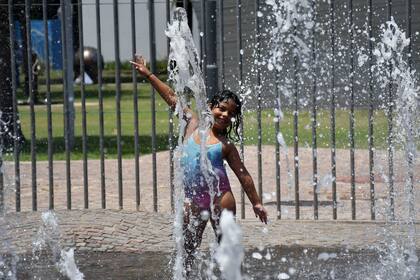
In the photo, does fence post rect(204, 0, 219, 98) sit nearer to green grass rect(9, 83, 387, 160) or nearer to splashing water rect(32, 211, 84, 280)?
splashing water rect(32, 211, 84, 280)

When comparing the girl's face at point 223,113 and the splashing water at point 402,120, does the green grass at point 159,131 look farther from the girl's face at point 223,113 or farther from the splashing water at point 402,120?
the girl's face at point 223,113

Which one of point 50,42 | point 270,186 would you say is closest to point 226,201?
point 270,186

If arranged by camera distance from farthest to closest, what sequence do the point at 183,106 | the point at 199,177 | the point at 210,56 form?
1. the point at 210,56
2. the point at 183,106
3. the point at 199,177

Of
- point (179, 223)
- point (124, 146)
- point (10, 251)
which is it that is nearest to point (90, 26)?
point (124, 146)

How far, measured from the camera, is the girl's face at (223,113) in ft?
18.8

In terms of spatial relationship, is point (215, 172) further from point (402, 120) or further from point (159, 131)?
point (159, 131)

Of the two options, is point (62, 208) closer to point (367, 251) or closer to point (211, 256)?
point (211, 256)

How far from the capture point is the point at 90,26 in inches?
554

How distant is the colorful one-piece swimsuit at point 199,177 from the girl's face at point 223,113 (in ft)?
0.40

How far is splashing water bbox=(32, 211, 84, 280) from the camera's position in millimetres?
6541

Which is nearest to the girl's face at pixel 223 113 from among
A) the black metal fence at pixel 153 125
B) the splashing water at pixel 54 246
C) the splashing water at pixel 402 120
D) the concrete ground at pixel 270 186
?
the splashing water at pixel 54 246

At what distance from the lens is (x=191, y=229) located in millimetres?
5793

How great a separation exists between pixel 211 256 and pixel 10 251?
1.42 metres

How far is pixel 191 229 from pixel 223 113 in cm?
67
